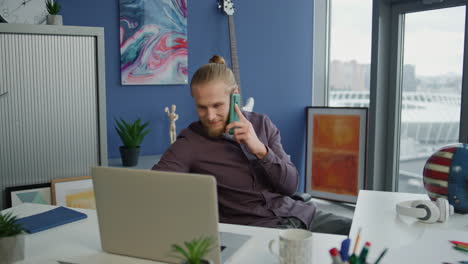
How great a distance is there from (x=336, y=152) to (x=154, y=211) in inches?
119

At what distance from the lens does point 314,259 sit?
112 centimetres

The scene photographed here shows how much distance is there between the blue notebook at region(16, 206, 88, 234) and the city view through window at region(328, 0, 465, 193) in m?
2.33

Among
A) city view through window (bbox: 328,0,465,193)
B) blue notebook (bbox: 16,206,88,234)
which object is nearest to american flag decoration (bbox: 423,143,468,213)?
blue notebook (bbox: 16,206,88,234)

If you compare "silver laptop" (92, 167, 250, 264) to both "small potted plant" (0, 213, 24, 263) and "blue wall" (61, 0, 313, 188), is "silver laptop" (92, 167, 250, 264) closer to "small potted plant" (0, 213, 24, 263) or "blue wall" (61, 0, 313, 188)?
"small potted plant" (0, 213, 24, 263)

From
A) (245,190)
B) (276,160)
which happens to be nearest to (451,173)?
(276,160)

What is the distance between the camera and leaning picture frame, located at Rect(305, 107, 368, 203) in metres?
3.72

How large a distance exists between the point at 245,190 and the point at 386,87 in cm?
222

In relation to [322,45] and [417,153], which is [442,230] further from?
[322,45]

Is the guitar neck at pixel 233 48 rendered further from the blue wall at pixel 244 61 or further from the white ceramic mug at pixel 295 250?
the white ceramic mug at pixel 295 250

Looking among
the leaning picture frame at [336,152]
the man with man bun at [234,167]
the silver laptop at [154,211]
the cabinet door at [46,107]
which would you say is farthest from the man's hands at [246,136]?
the leaning picture frame at [336,152]

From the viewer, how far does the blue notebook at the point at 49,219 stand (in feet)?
4.67

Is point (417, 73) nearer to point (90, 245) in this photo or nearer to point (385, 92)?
point (385, 92)

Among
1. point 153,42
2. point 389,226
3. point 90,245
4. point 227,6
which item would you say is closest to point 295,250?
point 389,226

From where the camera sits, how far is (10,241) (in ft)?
3.62
